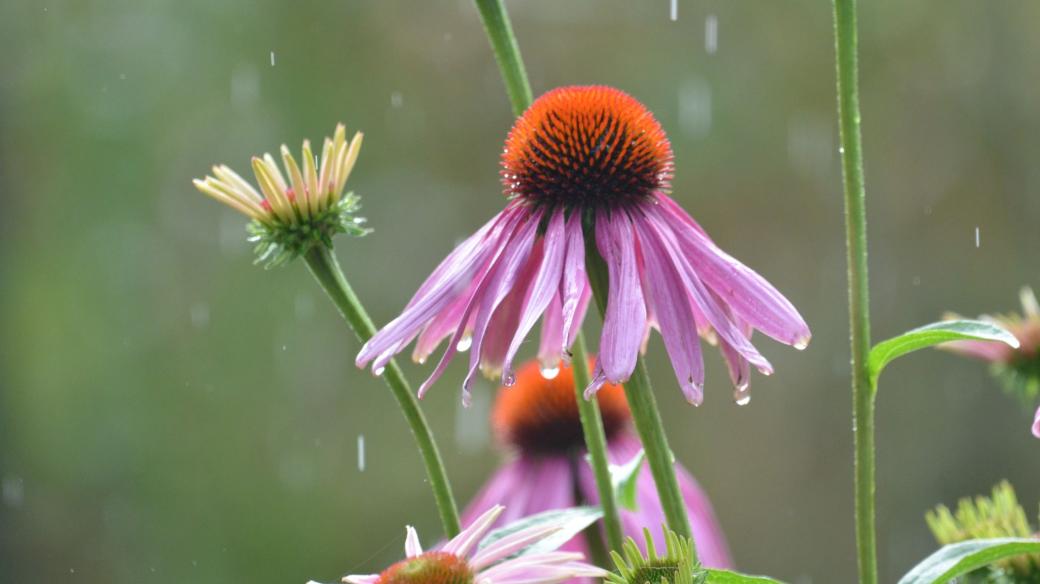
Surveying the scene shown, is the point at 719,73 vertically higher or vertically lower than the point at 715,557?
higher

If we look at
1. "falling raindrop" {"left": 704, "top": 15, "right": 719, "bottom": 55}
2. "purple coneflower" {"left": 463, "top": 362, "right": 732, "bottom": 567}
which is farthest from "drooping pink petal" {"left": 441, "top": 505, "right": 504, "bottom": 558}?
"falling raindrop" {"left": 704, "top": 15, "right": 719, "bottom": 55}

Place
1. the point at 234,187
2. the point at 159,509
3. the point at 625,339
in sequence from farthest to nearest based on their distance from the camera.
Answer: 1. the point at 159,509
2. the point at 234,187
3. the point at 625,339

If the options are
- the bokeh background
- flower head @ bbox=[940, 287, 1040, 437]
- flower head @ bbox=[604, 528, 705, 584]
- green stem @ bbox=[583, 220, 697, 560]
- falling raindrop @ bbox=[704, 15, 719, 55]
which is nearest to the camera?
flower head @ bbox=[604, 528, 705, 584]

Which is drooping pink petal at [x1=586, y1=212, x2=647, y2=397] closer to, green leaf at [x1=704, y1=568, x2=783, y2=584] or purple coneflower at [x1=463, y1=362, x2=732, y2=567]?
green leaf at [x1=704, y1=568, x2=783, y2=584]

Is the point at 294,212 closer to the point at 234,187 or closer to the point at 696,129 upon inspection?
the point at 234,187

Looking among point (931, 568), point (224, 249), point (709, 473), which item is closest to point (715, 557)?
point (931, 568)
